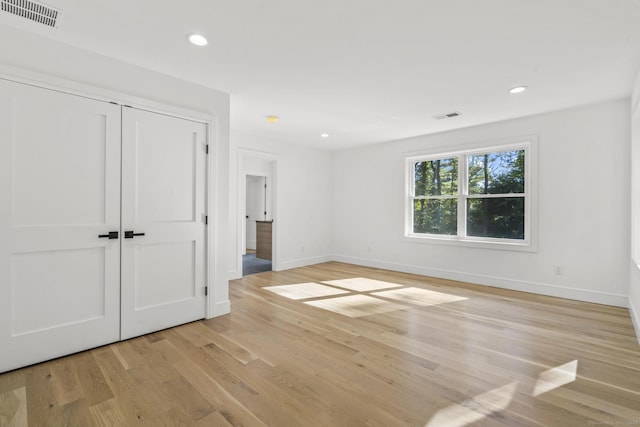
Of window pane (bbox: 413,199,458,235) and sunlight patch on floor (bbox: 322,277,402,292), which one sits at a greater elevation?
window pane (bbox: 413,199,458,235)

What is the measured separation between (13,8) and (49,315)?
223 centimetres

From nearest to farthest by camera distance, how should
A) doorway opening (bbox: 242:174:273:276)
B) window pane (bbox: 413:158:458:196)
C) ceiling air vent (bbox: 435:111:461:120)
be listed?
ceiling air vent (bbox: 435:111:461:120), window pane (bbox: 413:158:458:196), doorway opening (bbox: 242:174:273:276)

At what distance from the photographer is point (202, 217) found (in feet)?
10.7

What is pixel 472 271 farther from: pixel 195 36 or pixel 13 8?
pixel 13 8

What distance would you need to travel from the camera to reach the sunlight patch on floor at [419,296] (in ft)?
12.9

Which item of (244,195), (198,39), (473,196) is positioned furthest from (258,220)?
(198,39)

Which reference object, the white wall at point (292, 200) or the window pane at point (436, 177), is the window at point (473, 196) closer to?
the window pane at point (436, 177)

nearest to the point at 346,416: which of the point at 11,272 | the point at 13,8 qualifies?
the point at 11,272

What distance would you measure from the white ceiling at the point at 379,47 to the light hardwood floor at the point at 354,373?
257cm

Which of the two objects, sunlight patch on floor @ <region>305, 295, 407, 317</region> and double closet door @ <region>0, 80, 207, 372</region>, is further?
sunlight patch on floor @ <region>305, 295, 407, 317</region>

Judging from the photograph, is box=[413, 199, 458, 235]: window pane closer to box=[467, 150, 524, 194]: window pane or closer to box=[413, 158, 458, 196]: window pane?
box=[413, 158, 458, 196]: window pane

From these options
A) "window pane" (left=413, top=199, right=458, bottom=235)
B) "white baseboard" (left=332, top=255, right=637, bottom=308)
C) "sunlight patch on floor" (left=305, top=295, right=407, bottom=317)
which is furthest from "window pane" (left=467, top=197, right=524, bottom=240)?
"sunlight patch on floor" (left=305, top=295, right=407, bottom=317)

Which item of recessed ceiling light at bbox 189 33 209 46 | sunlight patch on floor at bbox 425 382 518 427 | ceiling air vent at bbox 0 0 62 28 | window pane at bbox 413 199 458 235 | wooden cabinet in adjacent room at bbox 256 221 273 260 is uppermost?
recessed ceiling light at bbox 189 33 209 46

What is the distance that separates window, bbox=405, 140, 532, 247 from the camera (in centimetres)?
452
